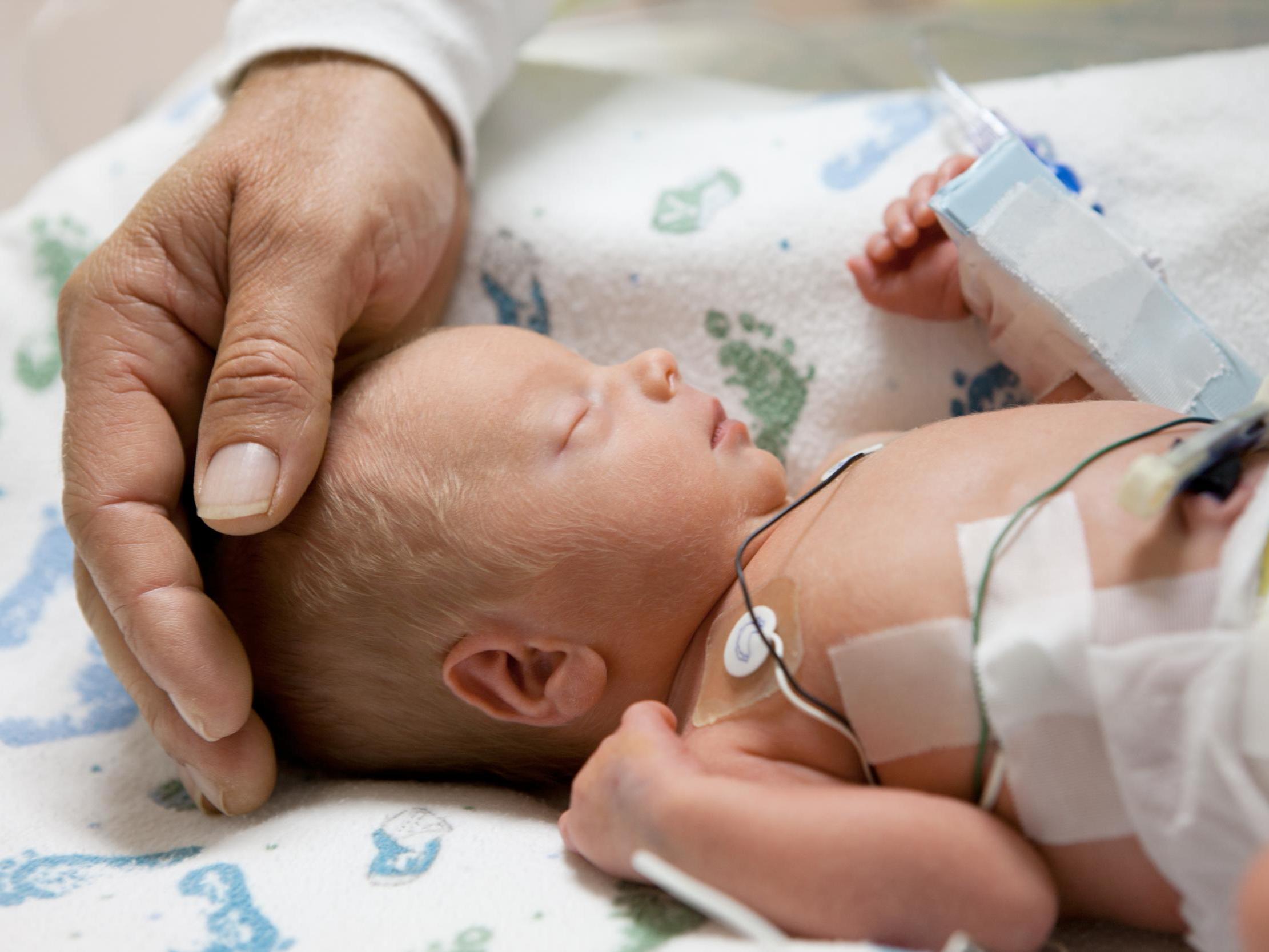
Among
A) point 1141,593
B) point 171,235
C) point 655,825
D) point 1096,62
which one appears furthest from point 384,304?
point 1096,62

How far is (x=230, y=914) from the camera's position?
2.91 feet

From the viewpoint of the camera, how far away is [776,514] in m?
1.11

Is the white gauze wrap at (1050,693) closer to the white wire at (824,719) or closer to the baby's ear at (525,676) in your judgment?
the white wire at (824,719)

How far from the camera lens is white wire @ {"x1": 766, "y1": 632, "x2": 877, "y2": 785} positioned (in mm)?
909

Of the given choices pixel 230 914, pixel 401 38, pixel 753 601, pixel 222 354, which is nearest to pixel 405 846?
pixel 230 914

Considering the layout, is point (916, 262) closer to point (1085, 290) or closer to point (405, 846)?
point (1085, 290)

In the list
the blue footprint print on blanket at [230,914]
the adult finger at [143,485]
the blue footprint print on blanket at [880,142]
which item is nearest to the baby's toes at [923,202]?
the blue footprint print on blanket at [880,142]

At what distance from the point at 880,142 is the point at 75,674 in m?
1.19

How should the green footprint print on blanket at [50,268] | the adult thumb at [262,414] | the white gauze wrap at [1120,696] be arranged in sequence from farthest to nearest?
the green footprint print on blanket at [50,268] → the adult thumb at [262,414] → the white gauze wrap at [1120,696]

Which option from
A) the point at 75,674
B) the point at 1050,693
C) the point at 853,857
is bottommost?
the point at 75,674

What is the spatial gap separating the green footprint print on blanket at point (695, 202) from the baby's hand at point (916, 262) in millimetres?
207

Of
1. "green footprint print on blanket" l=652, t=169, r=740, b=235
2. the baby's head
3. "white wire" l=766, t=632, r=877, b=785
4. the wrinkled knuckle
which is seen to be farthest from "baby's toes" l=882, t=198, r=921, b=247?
the wrinkled knuckle

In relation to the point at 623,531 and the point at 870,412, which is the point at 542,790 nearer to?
the point at 623,531

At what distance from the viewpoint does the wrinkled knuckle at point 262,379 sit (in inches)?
39.7
